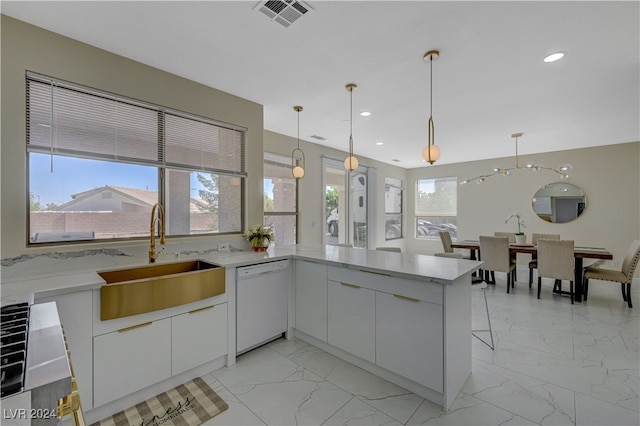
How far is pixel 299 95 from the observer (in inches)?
131

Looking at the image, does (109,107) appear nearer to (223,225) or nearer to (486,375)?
(223,225)

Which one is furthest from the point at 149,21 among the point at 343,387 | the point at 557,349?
the point at 557,349

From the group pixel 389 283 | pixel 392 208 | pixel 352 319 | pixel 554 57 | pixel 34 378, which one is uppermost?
pixel 554 57

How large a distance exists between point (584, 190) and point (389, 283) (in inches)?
244

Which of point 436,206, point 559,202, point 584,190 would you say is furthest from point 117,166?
point 584,190

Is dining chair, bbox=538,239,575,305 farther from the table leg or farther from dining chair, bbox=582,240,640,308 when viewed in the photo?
dining chair, bbox=582,240,640,308

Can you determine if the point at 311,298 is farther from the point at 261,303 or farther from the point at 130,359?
the point at 130,359

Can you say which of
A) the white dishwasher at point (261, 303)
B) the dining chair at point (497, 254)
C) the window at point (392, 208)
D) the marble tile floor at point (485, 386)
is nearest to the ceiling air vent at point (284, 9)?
the white dishwasher at point (261, 303)

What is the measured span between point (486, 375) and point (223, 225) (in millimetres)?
2989

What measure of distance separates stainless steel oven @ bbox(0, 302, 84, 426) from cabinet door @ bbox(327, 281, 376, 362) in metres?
1.92

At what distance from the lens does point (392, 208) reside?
7.95m

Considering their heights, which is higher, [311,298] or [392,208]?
[392,208]

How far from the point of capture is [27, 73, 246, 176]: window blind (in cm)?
216

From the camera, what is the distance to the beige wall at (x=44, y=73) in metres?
1.99
